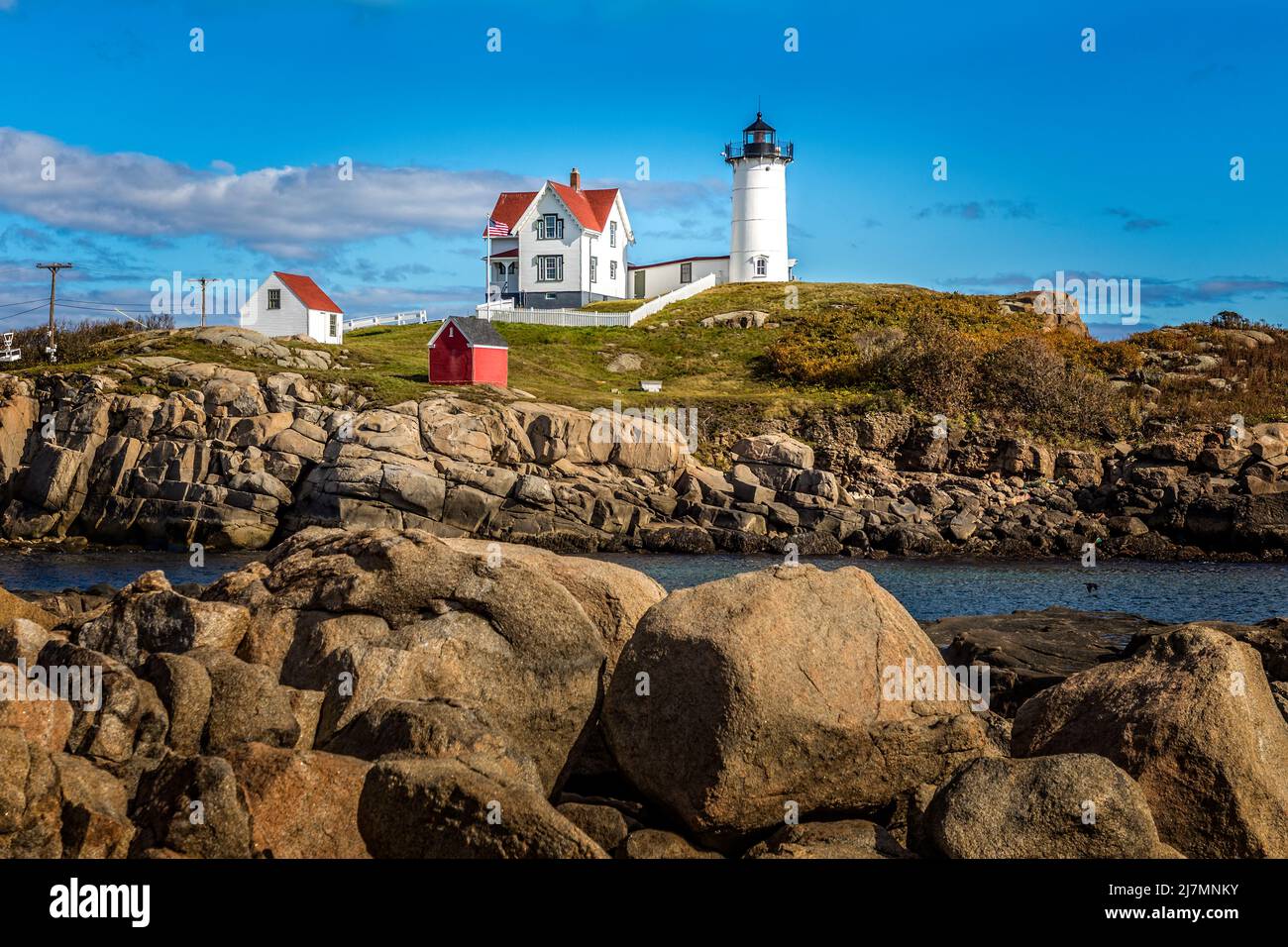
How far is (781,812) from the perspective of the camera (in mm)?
10359

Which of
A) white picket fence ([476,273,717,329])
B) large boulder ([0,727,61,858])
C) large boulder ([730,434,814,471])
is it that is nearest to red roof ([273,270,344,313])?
white picket fence ([476,273,717,329])

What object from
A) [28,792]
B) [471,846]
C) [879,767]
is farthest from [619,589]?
[28,792]

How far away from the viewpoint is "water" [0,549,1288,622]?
3297 centimetres

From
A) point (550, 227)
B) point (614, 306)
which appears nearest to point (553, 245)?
point (550, 227)

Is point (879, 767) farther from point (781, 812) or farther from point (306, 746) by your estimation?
point (306, 746)

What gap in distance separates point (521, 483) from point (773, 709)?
117ft

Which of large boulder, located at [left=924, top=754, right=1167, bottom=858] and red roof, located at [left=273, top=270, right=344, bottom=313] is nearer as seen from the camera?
large boulder, located at [left=924, top=754, right=1167, bottom=858]

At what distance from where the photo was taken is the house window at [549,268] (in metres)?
83.7

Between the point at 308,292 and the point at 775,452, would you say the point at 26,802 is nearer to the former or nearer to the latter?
the point at 775,452

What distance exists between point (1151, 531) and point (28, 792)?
45.6 m

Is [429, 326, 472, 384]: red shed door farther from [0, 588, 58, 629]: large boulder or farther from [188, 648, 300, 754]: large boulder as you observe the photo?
A: [188, 648, 300, 754]: large boulder

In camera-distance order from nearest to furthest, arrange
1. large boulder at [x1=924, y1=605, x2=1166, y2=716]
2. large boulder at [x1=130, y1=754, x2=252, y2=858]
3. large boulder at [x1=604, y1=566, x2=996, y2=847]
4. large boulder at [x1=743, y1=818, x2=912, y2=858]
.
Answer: large boulder at [x1=130, y1=754, x2=252, y2=858] < large boulder at [x1=743, y1=818, x2=912, y2=858] < large boulder at [x1=604, y1=566, x2=996, y2=847] < large boulder at [x1=924, y1=605, x2=1166, y2=716]

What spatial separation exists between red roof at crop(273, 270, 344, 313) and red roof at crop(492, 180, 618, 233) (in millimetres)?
17468

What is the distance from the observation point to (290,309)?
68375 millimetres
